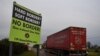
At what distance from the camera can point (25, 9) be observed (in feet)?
16.5

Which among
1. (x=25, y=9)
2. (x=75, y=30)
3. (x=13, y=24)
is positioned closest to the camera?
(x=13, y=24)

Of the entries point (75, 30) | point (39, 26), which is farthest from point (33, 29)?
point (75, 30)

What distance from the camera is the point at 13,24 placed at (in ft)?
15.5

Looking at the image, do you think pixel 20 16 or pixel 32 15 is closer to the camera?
pixel 20 16

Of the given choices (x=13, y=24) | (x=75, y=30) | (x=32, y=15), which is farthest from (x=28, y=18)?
(x=75, y=30)

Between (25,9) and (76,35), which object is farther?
(76,35)

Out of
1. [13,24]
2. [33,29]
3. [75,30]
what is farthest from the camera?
[75,30]

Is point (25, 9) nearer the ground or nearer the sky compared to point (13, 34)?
nearer the sky

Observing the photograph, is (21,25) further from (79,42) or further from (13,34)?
(79,42)

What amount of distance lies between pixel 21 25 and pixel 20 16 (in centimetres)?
23

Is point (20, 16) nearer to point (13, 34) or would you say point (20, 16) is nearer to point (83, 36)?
point (13, 34)

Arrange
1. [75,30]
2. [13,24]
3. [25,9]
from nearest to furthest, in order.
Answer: [13,24]
[25,9]
[75,30]

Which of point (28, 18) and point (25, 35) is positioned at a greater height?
point (28, 18)

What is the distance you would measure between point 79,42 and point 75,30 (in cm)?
165
